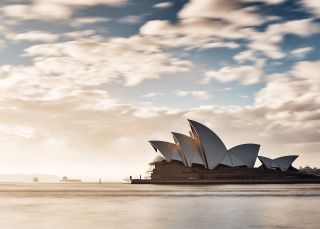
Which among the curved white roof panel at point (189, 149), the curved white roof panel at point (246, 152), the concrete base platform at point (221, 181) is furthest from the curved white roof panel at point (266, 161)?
the curved white roof panel at point (189, 149)

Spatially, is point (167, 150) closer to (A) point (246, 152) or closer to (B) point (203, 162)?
(B) point (203, 162)

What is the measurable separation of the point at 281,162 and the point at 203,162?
32360 mm

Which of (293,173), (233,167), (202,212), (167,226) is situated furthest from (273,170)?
(167,226)

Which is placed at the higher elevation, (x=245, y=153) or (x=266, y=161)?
(x=245, y=153)

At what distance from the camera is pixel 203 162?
104375 mm

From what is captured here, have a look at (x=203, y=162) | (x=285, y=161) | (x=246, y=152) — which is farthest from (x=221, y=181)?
(x=285, y=161)

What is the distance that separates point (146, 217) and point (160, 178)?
8385cm

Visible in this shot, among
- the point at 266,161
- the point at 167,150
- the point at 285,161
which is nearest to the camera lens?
the point at 167,150

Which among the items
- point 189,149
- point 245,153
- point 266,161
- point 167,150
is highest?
point 167,150

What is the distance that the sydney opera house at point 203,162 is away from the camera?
101000mm

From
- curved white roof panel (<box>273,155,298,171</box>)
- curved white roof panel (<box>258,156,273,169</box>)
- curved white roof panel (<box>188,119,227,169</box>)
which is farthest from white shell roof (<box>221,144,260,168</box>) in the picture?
curved white roof panel (<box>273,155,298,171</box>)

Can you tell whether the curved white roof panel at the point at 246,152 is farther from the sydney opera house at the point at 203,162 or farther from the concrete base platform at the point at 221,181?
the concrete base platform at the point at 221,181

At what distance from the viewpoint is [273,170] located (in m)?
120

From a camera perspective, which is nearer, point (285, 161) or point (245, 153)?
point (245, 153)
